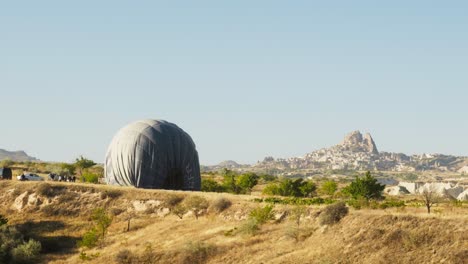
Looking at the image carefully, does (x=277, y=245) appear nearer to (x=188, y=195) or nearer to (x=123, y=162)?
(x=188, y=195)

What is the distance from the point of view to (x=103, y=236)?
1970 inches

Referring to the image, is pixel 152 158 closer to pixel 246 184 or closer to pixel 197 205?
pixel 197 205

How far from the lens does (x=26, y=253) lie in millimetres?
46500

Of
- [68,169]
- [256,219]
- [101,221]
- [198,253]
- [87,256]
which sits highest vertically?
[68,169]

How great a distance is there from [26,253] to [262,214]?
65.7 ft

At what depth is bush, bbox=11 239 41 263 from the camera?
4634 cm

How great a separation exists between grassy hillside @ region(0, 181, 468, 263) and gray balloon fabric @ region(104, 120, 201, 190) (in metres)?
2.92

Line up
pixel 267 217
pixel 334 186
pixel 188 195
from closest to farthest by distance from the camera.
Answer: pixel 267 217 → pixel 188 195 → pixel 334 186

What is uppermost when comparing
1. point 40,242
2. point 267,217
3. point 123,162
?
point 123,162

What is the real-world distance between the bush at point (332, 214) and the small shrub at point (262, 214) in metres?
5.52

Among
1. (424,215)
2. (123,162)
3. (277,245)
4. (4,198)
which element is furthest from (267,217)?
(4,198)

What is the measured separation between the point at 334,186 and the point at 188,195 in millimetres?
29199

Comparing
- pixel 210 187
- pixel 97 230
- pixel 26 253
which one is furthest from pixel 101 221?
pixel 210 187

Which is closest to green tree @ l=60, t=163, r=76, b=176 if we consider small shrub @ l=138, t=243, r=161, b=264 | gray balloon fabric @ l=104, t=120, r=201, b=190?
gray balloon fabric @ l=104, t=120, r=201, b=190
